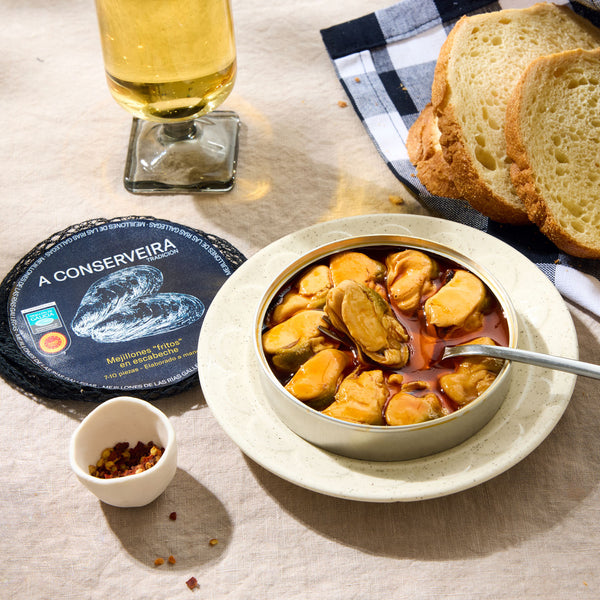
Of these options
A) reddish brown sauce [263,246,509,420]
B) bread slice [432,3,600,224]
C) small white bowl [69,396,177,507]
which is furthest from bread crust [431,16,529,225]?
small white bowl [69,396,177,507]

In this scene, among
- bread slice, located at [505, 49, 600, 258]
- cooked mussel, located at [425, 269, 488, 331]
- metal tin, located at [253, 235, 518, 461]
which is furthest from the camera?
bread slice, located at [505, 49, 600, 258]

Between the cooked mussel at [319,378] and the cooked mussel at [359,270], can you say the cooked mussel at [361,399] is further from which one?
the cooked mussel at [359,270]

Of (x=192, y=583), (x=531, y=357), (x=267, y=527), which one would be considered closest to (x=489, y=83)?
(x=531, y=357)

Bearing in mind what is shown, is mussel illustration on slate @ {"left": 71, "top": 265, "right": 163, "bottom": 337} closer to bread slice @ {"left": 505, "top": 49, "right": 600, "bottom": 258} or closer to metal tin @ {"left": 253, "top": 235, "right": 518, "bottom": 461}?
metal tin @ {"left": 253, "top": 235, "right": 518, "bottom": 461}

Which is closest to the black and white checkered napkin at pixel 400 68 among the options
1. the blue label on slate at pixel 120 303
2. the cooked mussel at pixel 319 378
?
the blue label on slate at pixel 120 303

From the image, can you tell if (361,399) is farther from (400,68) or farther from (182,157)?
(400,68)
